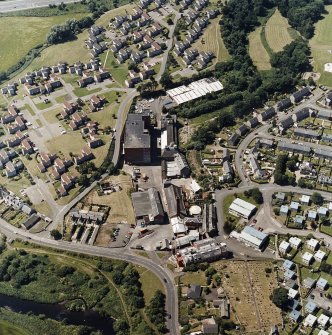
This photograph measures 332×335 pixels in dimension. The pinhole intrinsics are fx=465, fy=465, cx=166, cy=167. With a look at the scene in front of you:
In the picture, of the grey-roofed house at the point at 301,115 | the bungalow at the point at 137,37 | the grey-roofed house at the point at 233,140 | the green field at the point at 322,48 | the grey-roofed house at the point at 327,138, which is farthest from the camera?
the bungalow at the point at 137,37

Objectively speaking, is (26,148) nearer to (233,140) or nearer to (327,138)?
(233,140)

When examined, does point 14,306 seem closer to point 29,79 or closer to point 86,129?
point 86,129

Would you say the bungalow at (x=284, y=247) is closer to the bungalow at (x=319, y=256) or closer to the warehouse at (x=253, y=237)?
the warehouse at (x=253, y=237)

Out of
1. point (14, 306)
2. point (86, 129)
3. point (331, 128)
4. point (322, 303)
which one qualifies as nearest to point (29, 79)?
point (86, 129)

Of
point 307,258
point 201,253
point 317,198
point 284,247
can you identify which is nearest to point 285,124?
point 317,198

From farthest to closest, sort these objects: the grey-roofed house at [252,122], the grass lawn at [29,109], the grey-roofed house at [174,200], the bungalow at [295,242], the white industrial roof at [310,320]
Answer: the grass lawn at [29,109], the grey-roofed house at [252,122], the grey-roofed house at [174,200], the bungalow at [295,242], the white industrial roof at [310,320]

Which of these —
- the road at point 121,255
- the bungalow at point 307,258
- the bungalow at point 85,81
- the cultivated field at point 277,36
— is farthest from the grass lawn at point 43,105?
the bungalow at point 307,258

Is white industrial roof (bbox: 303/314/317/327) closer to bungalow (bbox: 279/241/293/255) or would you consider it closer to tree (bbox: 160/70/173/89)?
bungalow (bbox: 279/241/293/255)
